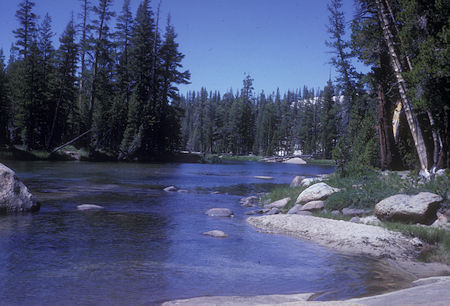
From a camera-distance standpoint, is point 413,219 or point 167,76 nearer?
point 413,219

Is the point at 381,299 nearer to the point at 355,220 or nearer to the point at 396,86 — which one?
the point at 355,220

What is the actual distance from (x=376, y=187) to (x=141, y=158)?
126ft

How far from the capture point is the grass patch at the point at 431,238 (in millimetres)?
8016

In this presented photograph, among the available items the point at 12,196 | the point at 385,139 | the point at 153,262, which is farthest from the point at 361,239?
the point at 385,139

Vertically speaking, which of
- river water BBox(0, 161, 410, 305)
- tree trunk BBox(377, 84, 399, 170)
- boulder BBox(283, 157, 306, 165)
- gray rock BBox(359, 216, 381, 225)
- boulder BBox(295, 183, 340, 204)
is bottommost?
river water BBox(0, 161, 410, 305)

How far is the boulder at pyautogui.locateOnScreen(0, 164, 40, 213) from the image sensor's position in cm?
1149

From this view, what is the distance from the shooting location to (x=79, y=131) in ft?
148

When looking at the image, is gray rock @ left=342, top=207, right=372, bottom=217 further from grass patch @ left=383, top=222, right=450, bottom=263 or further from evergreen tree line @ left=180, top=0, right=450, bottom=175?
evergreen tree line @ left=180, top=0, right=450, bottom=175

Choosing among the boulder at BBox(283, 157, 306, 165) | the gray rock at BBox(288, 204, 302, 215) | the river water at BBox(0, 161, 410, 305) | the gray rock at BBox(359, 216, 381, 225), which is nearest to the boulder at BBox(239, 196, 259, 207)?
the gray rock at BBox(288, 204, 302, 215)

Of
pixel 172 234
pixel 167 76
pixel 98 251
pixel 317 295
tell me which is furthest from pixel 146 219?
pixel 167 76

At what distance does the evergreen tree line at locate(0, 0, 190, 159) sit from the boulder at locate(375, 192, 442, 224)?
35.8m

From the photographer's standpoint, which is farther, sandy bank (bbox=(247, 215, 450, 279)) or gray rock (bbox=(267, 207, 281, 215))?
gray rock (bbox=(267, 207, 281, 215))

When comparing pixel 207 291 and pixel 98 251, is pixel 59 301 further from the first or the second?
pixel 98 251

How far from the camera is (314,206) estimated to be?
12.8 meters
